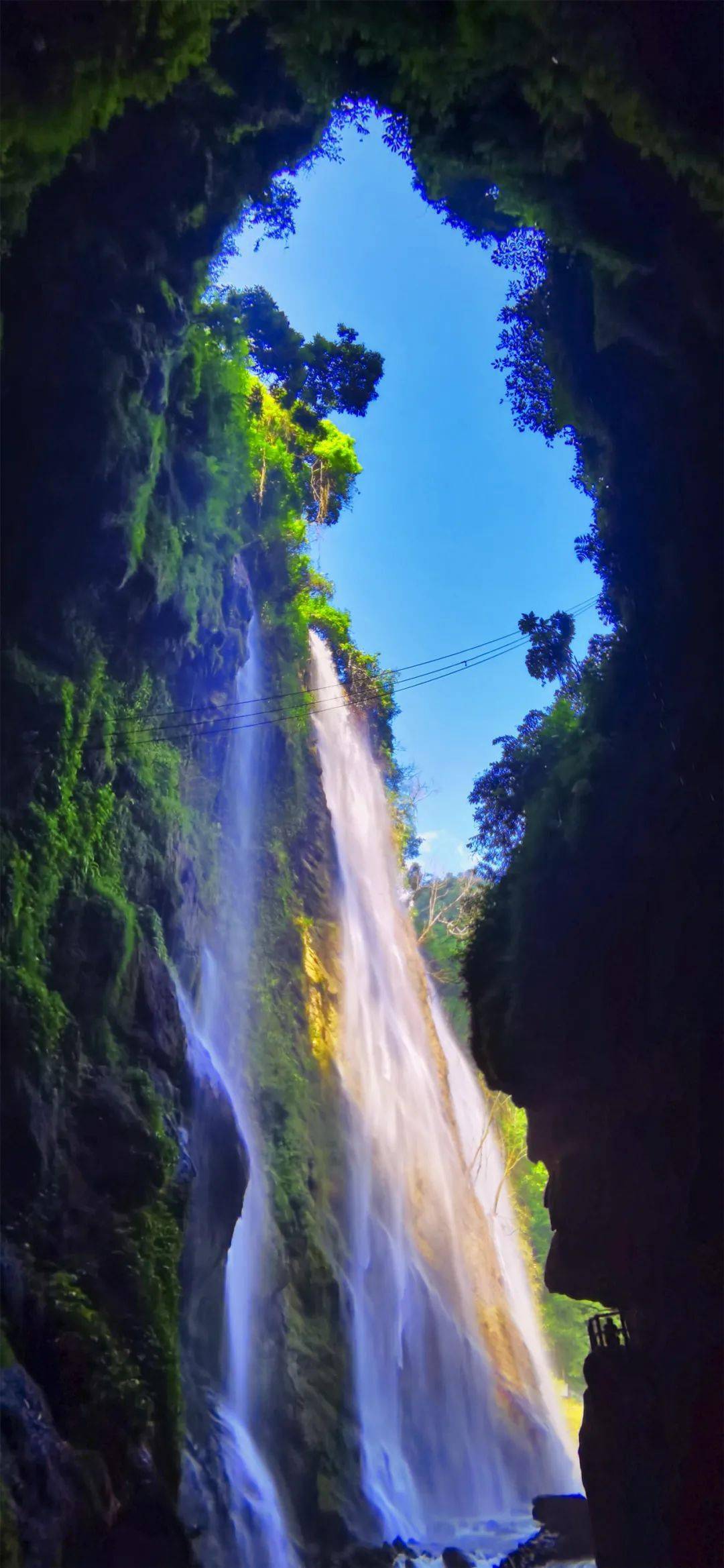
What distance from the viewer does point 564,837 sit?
11.3 meters

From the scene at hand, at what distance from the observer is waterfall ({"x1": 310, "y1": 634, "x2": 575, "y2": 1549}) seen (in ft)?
62.0

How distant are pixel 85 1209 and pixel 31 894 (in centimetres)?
327

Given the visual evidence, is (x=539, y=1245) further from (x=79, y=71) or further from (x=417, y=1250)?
(x=79, y=71)

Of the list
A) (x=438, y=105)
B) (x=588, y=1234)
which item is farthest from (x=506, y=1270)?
(x=438, y=105)

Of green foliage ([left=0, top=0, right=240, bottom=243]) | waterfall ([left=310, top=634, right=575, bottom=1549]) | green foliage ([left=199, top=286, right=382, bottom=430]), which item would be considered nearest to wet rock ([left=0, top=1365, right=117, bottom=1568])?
green foliage ([left=0, top=0, right=240, bottom=243])

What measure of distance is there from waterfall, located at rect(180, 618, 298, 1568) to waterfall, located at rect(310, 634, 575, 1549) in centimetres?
332

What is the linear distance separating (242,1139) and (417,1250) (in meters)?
12.4

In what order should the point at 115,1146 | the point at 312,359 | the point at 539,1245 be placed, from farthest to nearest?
1. the point at 539,1245
2. the point at 312,359
3. the point at 115,1146

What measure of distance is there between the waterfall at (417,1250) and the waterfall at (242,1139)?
3322mm

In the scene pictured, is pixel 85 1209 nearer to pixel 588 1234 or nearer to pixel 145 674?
pixel 588 1234

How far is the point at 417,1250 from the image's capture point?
23.2 metres

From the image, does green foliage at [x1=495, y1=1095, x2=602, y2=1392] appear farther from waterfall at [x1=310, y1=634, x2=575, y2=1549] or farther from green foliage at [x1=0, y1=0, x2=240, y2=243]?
green foliage at [x1=0, y1=0, x2=240, y2=243]

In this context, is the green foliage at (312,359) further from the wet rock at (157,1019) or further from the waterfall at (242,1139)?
the wet rock at (157,1019)

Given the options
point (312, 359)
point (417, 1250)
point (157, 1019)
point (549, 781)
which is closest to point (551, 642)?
point (549, 781)
